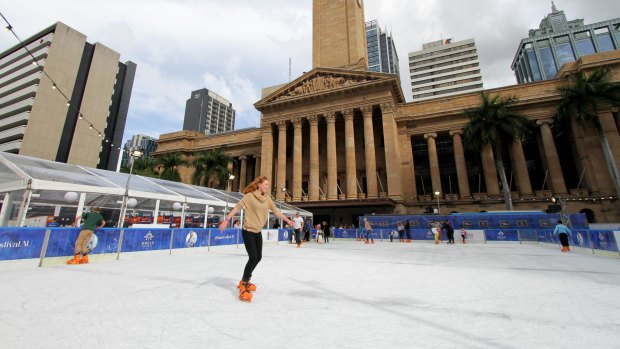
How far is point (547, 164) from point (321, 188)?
83.6 ft

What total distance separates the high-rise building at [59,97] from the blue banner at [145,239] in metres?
48.5

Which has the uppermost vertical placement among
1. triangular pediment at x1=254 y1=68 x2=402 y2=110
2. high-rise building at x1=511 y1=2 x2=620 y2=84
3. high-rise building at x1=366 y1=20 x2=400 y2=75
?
high-rise building at x1=366 y1=20 x2=400 y2=75

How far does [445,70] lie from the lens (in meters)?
95.4

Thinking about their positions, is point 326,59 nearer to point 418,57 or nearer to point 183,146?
point 183,146

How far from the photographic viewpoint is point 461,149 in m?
32.6

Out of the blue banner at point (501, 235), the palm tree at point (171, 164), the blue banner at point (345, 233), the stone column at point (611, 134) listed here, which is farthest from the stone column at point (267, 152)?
the stone column at point (611, 134)

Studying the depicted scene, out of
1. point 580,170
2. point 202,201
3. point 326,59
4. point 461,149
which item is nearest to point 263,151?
point 326,59

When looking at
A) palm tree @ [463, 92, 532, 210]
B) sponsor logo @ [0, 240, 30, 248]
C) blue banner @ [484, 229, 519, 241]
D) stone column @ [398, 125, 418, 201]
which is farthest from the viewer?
stone column @ [398, 125, 418, 201]

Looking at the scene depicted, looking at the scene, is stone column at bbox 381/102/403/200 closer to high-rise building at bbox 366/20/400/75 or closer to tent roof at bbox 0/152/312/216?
tent roof at bbox 0/152/312/216

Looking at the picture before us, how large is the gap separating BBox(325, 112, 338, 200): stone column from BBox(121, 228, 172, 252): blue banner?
20860 millimetres

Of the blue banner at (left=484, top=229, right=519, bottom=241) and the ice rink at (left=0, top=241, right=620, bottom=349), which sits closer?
the ice rink at (left=0, top=241, right=620, bottom=349)

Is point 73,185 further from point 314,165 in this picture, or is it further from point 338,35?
point 338,35

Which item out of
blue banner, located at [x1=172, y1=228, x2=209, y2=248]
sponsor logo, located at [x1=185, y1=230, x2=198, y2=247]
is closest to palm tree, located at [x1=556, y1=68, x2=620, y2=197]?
blue banner, located at [x1=172, y1=228, x2=209, y2=248]

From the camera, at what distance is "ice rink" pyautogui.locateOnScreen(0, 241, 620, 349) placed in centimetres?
245
